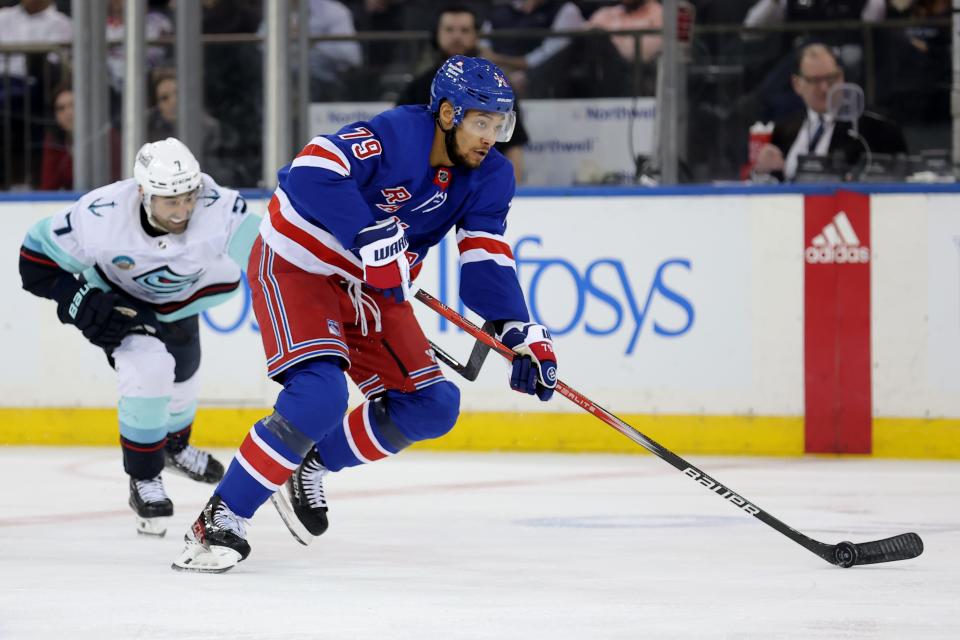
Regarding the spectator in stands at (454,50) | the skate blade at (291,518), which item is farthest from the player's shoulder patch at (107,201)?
the spectator in stands at (454,50)

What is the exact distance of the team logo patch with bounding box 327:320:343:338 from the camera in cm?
339

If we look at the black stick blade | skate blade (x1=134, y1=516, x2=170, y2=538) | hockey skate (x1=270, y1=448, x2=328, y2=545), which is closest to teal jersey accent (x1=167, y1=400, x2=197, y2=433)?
skate blade (x1=134, y1=516, x2=170, y2=538)

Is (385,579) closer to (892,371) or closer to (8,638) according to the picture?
(8,638)

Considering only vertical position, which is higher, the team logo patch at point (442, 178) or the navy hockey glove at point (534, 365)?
the team logo patch at point (442, 178)

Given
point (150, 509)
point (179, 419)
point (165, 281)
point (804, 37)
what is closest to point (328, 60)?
point (804, 37)

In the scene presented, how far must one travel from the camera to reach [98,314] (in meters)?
3.89

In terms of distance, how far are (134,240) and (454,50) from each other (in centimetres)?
254

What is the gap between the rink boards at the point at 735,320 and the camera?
5.74m

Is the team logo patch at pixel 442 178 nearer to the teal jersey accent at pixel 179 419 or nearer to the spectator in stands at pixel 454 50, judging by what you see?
the teal jersey accent at pixel 179 419

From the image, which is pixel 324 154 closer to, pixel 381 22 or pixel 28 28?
pixel 381 22

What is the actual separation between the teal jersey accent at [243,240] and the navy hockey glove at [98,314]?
0.94 ft

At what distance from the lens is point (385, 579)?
326 centimetres

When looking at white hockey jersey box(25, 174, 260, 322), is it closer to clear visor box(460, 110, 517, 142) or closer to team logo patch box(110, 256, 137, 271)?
team logo patch box(110, 256, 137, 271)

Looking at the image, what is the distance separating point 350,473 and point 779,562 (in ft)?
7.41
